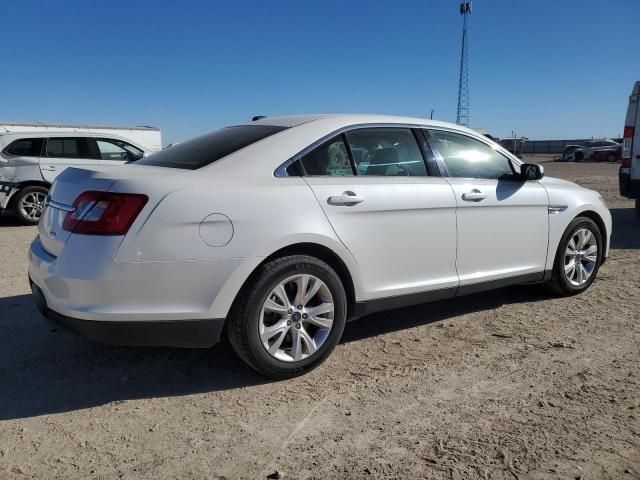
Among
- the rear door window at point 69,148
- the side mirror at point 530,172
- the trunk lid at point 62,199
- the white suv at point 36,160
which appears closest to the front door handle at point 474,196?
the side mirror at point 530,172

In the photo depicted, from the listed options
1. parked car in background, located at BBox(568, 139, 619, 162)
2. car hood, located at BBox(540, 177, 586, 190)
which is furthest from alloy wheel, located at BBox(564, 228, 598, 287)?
parked car in background, located at BBox(568, 139, 619, 162)

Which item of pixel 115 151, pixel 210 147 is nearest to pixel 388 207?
pixel 210 147

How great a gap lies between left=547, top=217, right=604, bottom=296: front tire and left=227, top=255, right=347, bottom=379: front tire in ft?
7.77

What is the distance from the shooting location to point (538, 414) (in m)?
2.88

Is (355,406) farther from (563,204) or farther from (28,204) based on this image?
(28,204)

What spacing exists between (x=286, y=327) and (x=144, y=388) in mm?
893

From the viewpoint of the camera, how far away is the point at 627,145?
8.68 m

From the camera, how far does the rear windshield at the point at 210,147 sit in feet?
11.0

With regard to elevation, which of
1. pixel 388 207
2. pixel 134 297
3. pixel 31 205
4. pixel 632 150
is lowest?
pixel 31 205

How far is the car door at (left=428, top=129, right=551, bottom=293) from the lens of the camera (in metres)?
4.04

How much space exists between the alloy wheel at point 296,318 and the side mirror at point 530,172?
2096 mm

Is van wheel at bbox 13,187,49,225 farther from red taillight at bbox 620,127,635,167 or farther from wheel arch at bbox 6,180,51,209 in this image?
red taillight at bbox 620,127,635,167

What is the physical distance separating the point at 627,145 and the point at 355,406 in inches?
303

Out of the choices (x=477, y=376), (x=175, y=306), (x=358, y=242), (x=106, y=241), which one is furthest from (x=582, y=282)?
(x=106, y=241)
